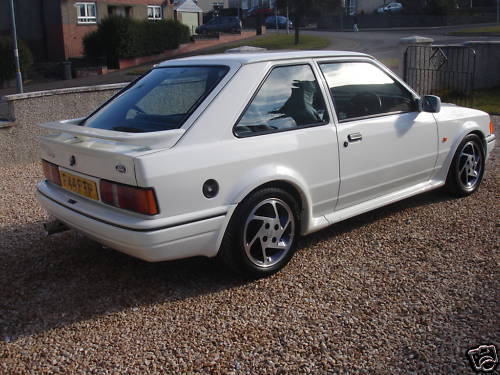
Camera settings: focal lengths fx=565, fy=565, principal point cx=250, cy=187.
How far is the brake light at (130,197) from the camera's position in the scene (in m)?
3.49

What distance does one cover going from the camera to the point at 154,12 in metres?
37.0

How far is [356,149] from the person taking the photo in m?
4.61

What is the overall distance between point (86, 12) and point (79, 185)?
102ft

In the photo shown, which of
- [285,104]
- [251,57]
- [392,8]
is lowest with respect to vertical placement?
[285,104]

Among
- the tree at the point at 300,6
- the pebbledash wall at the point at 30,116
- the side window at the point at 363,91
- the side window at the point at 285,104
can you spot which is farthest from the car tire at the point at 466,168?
the tree at the point at 300,6

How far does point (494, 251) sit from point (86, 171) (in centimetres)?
325

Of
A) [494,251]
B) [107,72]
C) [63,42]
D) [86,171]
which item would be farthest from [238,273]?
[63,42]

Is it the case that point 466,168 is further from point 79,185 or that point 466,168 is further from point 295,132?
point 79,185

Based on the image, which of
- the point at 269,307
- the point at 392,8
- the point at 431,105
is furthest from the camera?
the point at 392,8

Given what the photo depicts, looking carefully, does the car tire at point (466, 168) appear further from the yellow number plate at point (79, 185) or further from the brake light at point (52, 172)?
the brake light at point (52, 172)

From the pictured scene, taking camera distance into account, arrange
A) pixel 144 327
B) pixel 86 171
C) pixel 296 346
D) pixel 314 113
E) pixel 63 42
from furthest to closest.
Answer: pixel 63 42, pixel 314 113, pixel 86 171, pixel 144 327, pixel 296 346

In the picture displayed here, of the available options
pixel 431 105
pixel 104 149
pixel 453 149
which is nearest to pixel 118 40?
pixel 453 149

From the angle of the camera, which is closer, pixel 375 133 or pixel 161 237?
pixel 161 237

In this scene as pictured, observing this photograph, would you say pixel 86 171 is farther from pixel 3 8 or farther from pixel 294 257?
pixel 3 8
